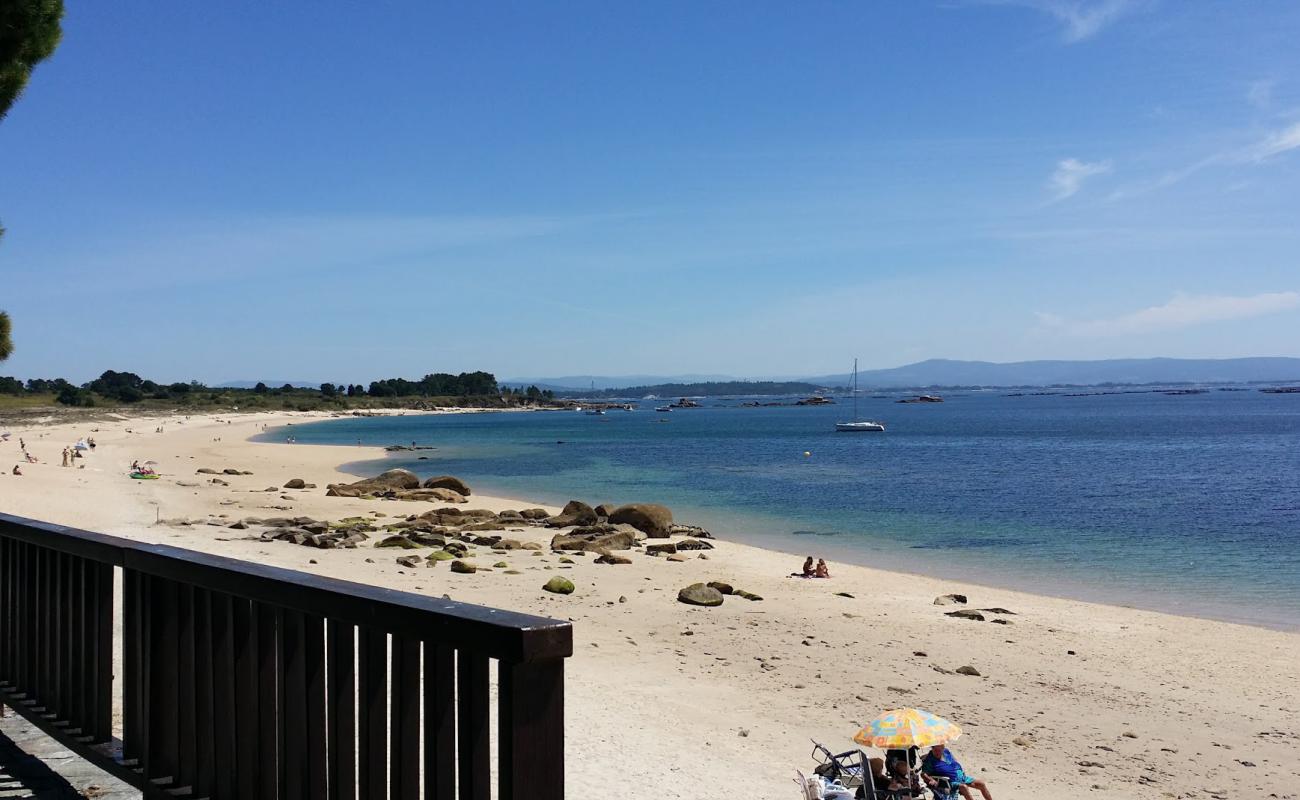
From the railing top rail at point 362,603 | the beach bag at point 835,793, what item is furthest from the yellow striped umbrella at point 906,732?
the railing top rail at point 362,603

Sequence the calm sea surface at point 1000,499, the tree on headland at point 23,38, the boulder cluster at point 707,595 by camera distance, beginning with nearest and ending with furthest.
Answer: the tree on headland at point 23,38 < the boulder cluster at point 707,595 < the calm sea surface at point 1000,499

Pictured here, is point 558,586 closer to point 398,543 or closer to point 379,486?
point 398,543

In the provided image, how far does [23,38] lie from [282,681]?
23.2 feet

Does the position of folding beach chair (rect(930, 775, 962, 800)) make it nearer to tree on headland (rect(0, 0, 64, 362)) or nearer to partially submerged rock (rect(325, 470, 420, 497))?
tree on headland (rect(0, 0, 64, 362))

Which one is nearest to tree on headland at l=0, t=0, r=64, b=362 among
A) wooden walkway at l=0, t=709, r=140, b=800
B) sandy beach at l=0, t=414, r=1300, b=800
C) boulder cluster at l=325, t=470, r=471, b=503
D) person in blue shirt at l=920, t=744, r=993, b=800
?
wooden walkway at l=0, t=709, r=140, b=800

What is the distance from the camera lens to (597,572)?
20594 mm

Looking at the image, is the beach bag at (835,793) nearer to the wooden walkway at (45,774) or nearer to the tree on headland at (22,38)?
the wooden walkway at (45,774)

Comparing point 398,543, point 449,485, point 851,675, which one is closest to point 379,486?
point 449,485

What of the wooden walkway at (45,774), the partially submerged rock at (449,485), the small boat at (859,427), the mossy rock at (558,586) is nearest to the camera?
the wooden walkway at (45,774)

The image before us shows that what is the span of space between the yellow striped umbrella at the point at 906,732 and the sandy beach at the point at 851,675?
1047 mm

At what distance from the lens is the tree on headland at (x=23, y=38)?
788 cm

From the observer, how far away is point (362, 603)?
2.92 metres

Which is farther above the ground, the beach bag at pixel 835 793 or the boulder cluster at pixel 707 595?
the beach bag at pixel 835 793

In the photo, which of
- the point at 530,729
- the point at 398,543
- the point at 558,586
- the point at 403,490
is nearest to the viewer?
the point at 530,729
